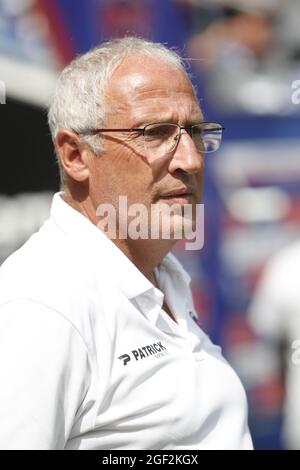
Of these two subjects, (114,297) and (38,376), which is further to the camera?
(114,297)

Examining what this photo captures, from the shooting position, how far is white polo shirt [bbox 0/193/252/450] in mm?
1388

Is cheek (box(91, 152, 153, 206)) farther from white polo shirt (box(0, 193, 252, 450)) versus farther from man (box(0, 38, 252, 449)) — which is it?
white polo shirt (box(0, 193, 252, 450))

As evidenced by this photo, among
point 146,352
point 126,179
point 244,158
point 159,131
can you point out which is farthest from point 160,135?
point 244,158

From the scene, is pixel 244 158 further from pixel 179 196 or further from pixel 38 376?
pixel 38 376

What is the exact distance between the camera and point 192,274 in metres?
3.55

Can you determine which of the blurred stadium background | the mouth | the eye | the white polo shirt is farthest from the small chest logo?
the blurred stadium background

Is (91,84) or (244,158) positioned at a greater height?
(91,84)

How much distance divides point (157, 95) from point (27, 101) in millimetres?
1628

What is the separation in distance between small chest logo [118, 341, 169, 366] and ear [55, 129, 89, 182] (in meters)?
0.42

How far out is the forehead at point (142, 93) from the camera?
1.75 m

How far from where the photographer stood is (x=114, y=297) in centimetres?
161

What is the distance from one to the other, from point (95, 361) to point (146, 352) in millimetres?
153

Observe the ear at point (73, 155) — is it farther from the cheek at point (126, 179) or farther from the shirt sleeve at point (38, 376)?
the shirt sleeve at point (38, 376)

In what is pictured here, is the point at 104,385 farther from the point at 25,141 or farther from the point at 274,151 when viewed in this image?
the point at 274,151
